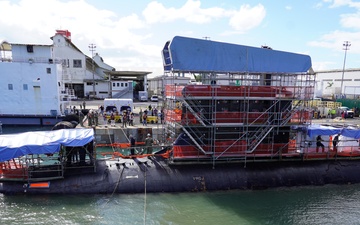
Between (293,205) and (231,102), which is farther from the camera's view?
(231,102)

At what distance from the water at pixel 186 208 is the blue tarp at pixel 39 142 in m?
2.92

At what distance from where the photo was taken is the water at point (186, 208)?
47.4 feet

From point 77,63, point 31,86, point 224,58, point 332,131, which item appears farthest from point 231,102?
point 77,63

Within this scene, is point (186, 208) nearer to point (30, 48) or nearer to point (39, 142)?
point (39, 142)

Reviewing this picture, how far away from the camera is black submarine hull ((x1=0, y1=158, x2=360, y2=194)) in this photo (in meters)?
16.8

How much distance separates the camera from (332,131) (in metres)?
20.0

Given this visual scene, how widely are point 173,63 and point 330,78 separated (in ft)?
282

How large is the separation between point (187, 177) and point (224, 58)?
28.0 feet

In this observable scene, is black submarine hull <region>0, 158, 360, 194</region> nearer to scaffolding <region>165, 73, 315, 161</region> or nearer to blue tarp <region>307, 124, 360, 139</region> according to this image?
scaffolding <region>165, 73, 315, 161</region>

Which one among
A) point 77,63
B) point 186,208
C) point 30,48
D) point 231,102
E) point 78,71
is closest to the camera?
point 186,208

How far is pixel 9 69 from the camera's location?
38.8 metres

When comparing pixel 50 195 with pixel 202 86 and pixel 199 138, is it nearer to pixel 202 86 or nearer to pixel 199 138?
pixel 199 138

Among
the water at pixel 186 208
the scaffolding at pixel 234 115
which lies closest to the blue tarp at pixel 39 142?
the water at pixel 186 208

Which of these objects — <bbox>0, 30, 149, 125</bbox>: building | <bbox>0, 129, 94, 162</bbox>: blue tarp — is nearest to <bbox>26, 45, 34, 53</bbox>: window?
<bbox>0, 30, 149, 125</bbox>: building
